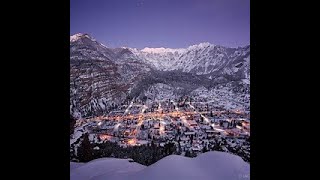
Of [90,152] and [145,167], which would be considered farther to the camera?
[90,152]

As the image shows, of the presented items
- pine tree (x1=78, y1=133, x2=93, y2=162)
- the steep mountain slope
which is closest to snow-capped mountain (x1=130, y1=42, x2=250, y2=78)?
the steep mountain slope

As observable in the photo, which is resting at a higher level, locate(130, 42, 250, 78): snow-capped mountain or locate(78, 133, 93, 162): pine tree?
locate(130, 42, 250, 78): snow-capped mountain

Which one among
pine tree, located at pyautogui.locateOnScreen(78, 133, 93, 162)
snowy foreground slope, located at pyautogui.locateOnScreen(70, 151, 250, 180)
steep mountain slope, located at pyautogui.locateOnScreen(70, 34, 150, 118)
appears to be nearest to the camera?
snowy foreground slope, located at pyautogui.locateOnScreen(70, 151, 250, 180)

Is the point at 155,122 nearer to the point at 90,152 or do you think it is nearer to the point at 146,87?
the point at 146,87

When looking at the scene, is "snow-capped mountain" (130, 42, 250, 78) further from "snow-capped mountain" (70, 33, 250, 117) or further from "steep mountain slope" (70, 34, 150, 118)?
"steep mountain slope" (70, 34, 150, 118)

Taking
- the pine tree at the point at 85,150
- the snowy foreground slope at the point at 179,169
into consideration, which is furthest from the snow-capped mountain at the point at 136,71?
the snowy foreground slope at the point at 179,169
